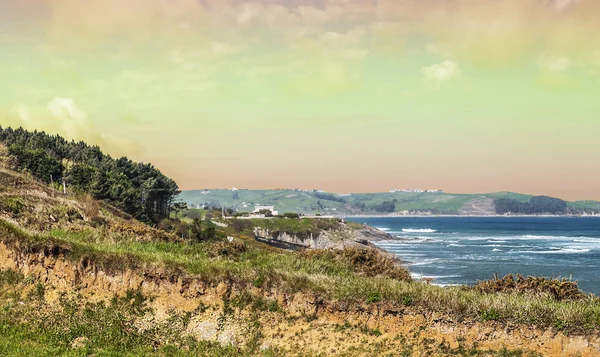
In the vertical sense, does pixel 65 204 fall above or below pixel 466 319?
above

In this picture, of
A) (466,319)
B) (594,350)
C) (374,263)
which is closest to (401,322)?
(466,319)

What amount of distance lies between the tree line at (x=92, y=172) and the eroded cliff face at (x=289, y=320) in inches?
2234

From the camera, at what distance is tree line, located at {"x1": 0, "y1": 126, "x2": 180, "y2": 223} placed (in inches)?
3056

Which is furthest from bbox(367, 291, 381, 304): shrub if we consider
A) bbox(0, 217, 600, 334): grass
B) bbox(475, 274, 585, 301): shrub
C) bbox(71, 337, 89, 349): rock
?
bbox(71, 337, 89, 349): rock

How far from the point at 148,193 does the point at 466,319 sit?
97606 mm

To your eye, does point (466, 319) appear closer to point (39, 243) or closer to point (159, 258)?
point (159, 258)

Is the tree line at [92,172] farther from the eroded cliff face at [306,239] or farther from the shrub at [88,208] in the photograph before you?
the eroded cliff face at [306,239]

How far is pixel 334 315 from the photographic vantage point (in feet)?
70.6

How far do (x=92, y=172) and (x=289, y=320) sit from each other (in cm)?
7163

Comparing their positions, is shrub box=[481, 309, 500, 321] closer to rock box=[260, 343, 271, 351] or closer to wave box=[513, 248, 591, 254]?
rock box=[260, 343, 271, 351]

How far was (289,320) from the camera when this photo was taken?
2150cm

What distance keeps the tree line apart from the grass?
55.2m

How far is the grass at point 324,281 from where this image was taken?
19.7 metres

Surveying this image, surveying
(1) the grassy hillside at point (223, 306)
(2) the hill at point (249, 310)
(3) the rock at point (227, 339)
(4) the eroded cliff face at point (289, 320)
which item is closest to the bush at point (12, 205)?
(1) the grassy hillside at point (223, 306)
